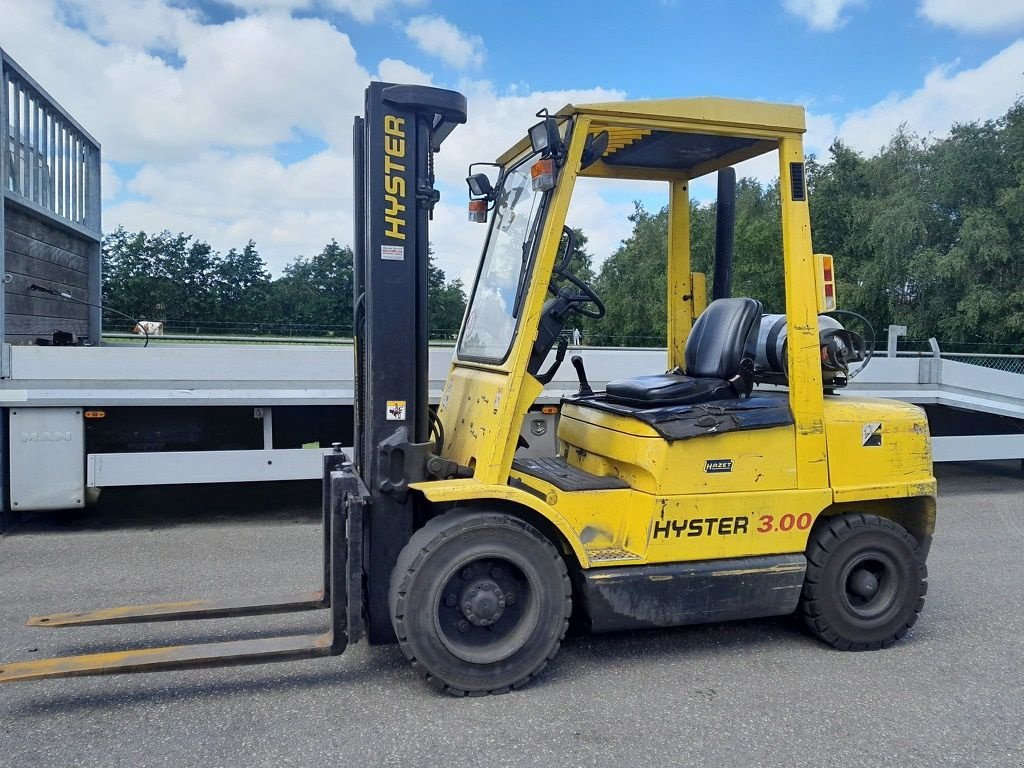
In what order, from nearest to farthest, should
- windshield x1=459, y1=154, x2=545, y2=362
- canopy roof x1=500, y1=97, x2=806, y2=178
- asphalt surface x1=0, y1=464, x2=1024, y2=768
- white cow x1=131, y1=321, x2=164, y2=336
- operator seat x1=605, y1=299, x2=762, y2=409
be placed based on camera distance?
asphalt surface x1=0, y1=464, x2=1024, y2=768, canopy roof x1=500, y1=97, x2=806, y2=178, windshield x1=459, y1=154, x2=545, y2=362, operator seat x1=605, y1=299, x2=762, y2=409, white cow x1=131, y1=321, x2=164, y2=336

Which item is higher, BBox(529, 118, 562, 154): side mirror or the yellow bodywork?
Result: BBox(529, 118, 562, 154): side mirror

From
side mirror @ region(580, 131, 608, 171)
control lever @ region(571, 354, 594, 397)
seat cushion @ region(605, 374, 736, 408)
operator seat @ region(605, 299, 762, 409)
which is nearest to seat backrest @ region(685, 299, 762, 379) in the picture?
operator seat @ region(605, 299, 762, 409)

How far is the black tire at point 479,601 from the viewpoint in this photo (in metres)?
3.41

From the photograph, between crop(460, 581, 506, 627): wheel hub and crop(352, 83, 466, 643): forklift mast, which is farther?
crop(352, 83, 466, 643): forklift mast

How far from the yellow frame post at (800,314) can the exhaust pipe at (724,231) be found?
0.58 metres

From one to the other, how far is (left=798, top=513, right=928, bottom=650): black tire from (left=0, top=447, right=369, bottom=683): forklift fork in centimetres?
227

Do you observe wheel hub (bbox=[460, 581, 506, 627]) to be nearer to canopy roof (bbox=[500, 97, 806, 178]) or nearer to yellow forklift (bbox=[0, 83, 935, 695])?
yellow forklift (bbox=[0, 83, 935, 695])

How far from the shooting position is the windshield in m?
3.77

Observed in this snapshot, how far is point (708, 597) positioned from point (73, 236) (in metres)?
6.98

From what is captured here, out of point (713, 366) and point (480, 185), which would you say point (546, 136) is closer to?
point (480, 185)

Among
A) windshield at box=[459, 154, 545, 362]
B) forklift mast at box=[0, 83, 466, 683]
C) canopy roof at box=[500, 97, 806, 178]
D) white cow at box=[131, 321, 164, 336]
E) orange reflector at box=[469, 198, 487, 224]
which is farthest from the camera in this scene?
white cow at box=[131, 321, 164, 336]

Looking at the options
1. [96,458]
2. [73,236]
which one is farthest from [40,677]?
[73,236]

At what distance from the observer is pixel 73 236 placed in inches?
308

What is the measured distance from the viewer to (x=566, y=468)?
436cm
